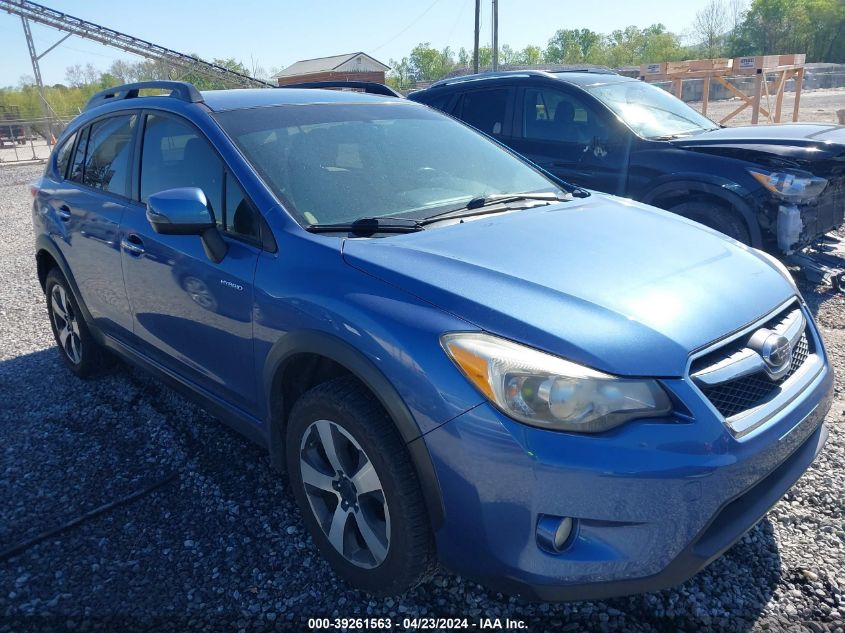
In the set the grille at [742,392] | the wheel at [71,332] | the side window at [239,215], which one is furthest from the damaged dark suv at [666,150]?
the wheel at [71,332]

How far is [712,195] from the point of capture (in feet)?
16.9

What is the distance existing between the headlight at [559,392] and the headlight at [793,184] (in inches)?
149

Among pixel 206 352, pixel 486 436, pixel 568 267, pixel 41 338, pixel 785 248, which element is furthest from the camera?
pixel 41 338

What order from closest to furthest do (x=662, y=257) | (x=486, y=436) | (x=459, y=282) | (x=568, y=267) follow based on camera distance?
(x=486, y=436) → (x=459, y=282) → (x=568, y=267) → (x=662, y=257)

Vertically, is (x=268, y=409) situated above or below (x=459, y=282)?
below

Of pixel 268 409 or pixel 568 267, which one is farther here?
pixel 268 409

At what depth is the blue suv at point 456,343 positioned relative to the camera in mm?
1810

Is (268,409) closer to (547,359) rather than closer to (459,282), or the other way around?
(459,282)

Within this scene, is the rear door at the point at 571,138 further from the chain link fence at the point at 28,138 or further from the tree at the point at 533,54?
the tree at the point at 533,54

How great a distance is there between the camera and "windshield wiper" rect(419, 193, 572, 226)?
8.98 feet

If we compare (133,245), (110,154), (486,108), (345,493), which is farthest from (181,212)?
(486,108)

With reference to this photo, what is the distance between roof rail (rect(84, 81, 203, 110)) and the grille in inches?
103

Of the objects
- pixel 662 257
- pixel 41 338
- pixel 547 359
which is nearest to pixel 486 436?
pixel 547 359

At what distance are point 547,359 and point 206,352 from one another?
1.73 m
